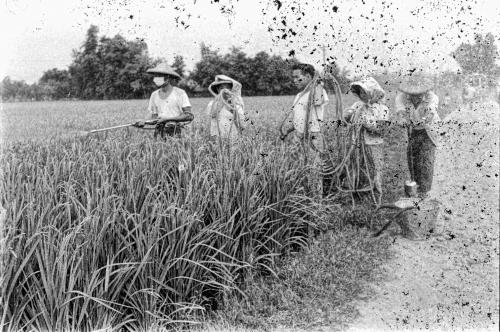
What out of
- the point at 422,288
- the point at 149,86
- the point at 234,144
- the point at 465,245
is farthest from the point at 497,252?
the point at 149,86

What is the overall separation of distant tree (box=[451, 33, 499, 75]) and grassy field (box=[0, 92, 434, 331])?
1.61 meters

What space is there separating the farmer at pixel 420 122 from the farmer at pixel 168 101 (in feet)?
7.47

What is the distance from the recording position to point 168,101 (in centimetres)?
528

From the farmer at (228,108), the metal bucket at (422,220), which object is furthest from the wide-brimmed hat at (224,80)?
the metal bucket at (422,220)

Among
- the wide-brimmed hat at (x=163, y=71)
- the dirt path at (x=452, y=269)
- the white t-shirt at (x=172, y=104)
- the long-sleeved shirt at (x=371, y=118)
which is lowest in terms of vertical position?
the dirt path at (x=452, y=269)

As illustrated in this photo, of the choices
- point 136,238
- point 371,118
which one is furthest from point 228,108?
point 136,238

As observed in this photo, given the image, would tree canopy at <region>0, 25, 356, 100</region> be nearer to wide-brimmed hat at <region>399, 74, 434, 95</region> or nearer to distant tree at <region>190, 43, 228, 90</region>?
distant tree at <region>190, 43, 228, 90</region>

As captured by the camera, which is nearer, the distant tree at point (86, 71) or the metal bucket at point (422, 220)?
the metal bucket at point (422, 220)

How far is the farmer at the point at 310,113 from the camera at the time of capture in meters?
4.59

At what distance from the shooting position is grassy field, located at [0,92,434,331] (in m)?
2.55

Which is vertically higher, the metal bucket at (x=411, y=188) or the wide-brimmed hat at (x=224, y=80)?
the wide-brimmed hat at (x=224, y=80)

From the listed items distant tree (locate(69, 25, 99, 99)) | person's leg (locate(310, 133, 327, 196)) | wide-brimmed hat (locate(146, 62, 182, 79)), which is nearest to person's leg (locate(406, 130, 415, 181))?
person's leg (locate(310, 133, 327, 196))

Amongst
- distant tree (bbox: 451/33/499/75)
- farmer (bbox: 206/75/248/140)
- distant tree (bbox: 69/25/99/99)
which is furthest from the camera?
distant tree (bbox: 69/25/99/99)

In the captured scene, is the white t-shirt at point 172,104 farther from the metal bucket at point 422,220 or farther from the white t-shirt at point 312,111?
the metal bucket at point 422,220
